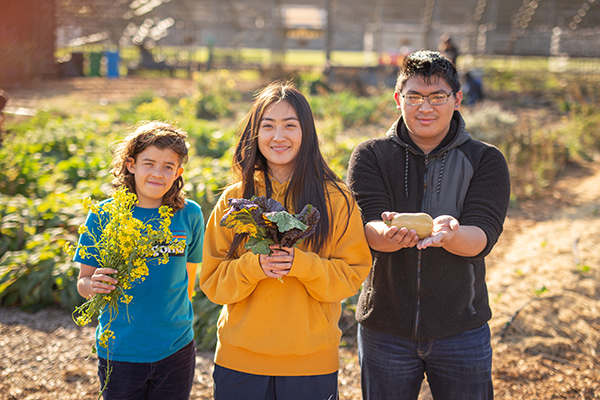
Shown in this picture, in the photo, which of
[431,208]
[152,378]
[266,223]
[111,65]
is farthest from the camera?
[111,65]

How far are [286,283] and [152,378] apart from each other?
2.85ft

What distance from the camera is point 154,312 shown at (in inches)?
93.4

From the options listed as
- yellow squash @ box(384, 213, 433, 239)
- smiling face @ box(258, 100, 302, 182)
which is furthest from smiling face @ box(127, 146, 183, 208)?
yellow squash @ box(384, 213, 433, 239)

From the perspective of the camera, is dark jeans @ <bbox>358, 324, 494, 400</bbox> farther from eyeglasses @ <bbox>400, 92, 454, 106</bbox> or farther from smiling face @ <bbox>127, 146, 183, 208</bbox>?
smiling face @ <bbox>127, 146, 183, 208</bbox>

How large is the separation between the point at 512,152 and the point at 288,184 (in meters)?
A: 7.30

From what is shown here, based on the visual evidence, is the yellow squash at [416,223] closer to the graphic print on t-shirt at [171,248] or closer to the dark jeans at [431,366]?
the dark jeans at [431,366]

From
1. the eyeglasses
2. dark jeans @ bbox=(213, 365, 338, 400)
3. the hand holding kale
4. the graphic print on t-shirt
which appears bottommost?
dark jeans @ bbox=(213, 365, 338, 400)

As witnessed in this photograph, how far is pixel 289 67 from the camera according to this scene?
21.5 m

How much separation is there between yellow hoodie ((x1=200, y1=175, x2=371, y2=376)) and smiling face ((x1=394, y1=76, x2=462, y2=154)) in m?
0.45

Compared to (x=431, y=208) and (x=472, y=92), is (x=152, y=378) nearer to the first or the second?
(x=431, y=208)

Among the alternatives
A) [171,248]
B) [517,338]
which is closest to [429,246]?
[171,248]

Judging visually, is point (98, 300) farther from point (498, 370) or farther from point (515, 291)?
point (515, 291)

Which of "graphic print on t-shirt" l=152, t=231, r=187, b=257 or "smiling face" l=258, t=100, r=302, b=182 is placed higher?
"smiling face" l=258, t=100, r=302, b=182

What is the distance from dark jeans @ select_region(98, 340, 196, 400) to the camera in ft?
7.53
